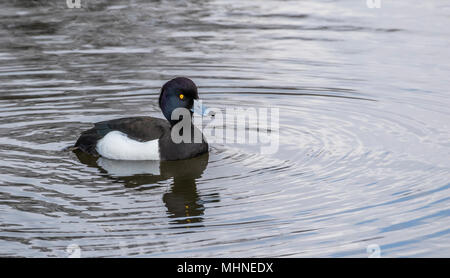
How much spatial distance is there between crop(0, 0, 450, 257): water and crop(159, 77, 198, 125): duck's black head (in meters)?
0.75

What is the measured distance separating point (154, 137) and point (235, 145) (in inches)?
45.3

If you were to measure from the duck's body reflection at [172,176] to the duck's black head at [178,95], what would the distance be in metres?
0.71

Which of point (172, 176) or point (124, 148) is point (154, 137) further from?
point (172, 176)

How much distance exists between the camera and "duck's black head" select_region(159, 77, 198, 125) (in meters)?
10.3

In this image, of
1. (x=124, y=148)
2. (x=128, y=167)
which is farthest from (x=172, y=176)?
(x=124, y=148)

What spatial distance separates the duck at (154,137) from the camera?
1026cm

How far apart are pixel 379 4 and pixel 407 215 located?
36.0 ft

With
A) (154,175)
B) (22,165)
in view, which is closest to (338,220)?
(154,175)

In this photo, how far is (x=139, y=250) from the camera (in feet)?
23.8

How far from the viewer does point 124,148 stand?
1030 centimetres

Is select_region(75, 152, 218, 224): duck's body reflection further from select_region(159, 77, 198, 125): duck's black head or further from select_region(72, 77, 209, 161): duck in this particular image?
select_region(159, 77, 198, 125): duck's black head

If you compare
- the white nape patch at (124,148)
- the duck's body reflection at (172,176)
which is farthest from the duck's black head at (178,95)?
the duck's body reflection at (172,176)

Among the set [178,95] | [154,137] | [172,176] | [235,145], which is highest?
[178,95]
